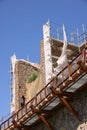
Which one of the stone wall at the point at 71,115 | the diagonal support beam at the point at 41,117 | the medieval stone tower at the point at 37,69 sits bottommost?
the stone wall at the point at 71,115

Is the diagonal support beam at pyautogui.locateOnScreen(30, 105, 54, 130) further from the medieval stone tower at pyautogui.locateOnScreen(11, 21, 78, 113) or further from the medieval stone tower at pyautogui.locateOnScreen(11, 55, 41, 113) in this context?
the medieval stone tower at pyautogui.locateOnScreen(11, 55, 41, 113)

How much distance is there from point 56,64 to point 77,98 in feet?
38.1

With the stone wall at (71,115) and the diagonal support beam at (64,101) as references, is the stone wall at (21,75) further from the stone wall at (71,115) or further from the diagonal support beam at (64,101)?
the diagonal support beam at (64,101)

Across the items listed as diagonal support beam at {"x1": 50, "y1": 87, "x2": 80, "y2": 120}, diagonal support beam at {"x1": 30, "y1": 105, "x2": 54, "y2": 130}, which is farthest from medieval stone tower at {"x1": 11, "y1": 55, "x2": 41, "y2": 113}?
diagonal support beam at {"x1": 50, "y1": 87, "x2": 80, "y2": 120}

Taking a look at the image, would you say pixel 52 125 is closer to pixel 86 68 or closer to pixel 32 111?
pixel 32 111

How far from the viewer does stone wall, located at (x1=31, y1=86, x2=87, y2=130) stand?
76.6ft

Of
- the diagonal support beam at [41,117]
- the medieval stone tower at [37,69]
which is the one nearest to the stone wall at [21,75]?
the medieval stone tower at [37,69]

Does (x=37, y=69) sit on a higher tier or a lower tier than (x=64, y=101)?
higher

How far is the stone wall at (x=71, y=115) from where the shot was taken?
2336 cm

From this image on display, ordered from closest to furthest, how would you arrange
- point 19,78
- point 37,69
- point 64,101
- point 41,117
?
point 64,101 → point 41,117 → point 19,78 → point 37,69

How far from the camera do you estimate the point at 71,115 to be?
24422 mm

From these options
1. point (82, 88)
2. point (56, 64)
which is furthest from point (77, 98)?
point (56, 64)

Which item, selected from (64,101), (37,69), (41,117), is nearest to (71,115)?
(64,101)

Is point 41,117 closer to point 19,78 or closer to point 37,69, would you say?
point 19,78
